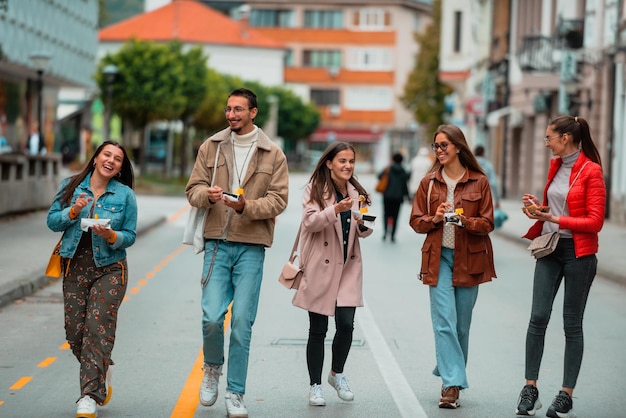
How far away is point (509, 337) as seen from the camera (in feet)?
38.7

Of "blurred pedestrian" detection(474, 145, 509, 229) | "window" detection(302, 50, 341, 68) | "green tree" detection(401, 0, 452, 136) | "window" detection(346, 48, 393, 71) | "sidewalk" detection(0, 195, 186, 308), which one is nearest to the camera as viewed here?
"sidewalk" detection(0, 195, 186, 308)

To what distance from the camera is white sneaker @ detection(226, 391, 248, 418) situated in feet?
25.0

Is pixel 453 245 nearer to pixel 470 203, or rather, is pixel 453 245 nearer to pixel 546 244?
pixel 470 203

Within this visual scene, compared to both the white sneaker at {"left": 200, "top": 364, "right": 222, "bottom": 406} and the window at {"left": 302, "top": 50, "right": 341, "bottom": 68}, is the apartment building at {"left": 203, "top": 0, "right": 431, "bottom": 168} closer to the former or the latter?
the window at {"left": 302, "top": 50, "right": 341, "bottom": 68}

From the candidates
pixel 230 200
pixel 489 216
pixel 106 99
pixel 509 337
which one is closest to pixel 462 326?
pixel 489 216

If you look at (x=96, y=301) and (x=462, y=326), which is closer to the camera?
(x=96, y=301)

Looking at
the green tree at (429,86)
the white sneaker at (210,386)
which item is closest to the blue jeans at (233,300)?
the white sneaker at (210,386)

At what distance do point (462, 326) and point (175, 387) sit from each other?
202 centimetres

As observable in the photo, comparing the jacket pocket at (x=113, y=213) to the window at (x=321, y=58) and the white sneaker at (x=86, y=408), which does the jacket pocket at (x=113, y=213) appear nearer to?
the white sneaker at (x=86, y=408)

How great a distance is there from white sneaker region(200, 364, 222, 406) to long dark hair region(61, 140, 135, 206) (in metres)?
1.21

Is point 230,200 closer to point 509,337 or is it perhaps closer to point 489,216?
point 489,216

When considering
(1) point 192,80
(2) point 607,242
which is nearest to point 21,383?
(2) point 607,242

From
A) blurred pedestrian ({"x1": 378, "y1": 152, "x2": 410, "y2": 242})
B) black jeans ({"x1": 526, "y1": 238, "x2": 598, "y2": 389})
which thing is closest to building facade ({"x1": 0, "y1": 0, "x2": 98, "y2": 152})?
blurred pedestrian ({"x1": 378, "y1": 152, "x2": 410, "y2": 242})

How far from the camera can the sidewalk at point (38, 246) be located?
15.1m
